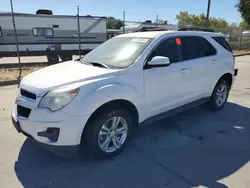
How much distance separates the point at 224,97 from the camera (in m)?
5.68

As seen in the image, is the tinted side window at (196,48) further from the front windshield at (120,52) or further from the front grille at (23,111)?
the front grille at (23,111)

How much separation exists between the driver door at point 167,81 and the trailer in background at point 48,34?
1301 cm

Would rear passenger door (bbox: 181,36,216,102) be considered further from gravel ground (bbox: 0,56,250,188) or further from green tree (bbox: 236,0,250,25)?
green tree (bbox: 236,0,250,25)

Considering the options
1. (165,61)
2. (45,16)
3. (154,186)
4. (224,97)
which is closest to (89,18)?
(45,16)

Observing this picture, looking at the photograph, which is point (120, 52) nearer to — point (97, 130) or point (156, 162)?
point (97, 130)

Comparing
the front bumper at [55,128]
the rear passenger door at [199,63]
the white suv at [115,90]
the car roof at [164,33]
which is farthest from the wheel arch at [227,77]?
the front bumper at [55,128]

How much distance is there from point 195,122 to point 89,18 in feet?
45.0

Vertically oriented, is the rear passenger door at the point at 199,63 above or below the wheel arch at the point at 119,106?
above

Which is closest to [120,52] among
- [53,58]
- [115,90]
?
[115,90]

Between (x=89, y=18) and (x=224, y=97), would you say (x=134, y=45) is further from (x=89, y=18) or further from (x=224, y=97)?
(x=89, y=18)

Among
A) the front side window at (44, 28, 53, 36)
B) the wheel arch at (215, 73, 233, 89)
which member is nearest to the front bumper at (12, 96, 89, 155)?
the wheel arch at (215, 73, 233, 89)

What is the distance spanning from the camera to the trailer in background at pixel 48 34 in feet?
47.6

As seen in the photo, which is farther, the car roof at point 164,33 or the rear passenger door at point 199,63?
the rear passenger door at point 199,63

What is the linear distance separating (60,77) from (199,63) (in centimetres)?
268
